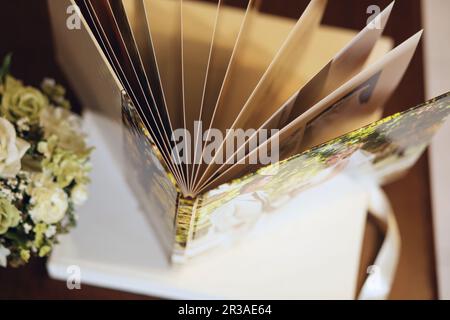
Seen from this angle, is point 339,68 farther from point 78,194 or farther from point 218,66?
point 78,194

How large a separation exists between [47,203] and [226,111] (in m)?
→ 0.25

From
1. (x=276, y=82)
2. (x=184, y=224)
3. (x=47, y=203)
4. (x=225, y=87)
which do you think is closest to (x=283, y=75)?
(x=276, y=82)

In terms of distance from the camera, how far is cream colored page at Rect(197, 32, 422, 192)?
55cm

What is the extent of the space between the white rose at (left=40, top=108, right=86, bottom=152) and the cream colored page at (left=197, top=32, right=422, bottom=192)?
0.28m

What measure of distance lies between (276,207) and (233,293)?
0.51ft

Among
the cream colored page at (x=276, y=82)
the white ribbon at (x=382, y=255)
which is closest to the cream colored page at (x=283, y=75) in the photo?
the cream colored page at (x=276, y=82)

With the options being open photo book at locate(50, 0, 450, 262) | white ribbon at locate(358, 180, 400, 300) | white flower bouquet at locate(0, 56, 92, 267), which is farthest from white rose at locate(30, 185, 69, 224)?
white ribbon at locate(358, 180, 400, 300)

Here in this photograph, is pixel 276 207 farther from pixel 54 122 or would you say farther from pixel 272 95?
pixel 54 122

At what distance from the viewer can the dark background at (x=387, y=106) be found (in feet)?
2.59

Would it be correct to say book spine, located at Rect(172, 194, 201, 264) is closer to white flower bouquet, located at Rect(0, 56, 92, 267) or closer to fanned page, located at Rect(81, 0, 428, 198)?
fanned page, located at Rect(81, 0, 428, 198)

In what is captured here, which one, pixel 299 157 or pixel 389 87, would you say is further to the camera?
pixel 389 87

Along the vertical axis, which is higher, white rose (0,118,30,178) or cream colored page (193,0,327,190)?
cream colored page (193,0,327,190)
